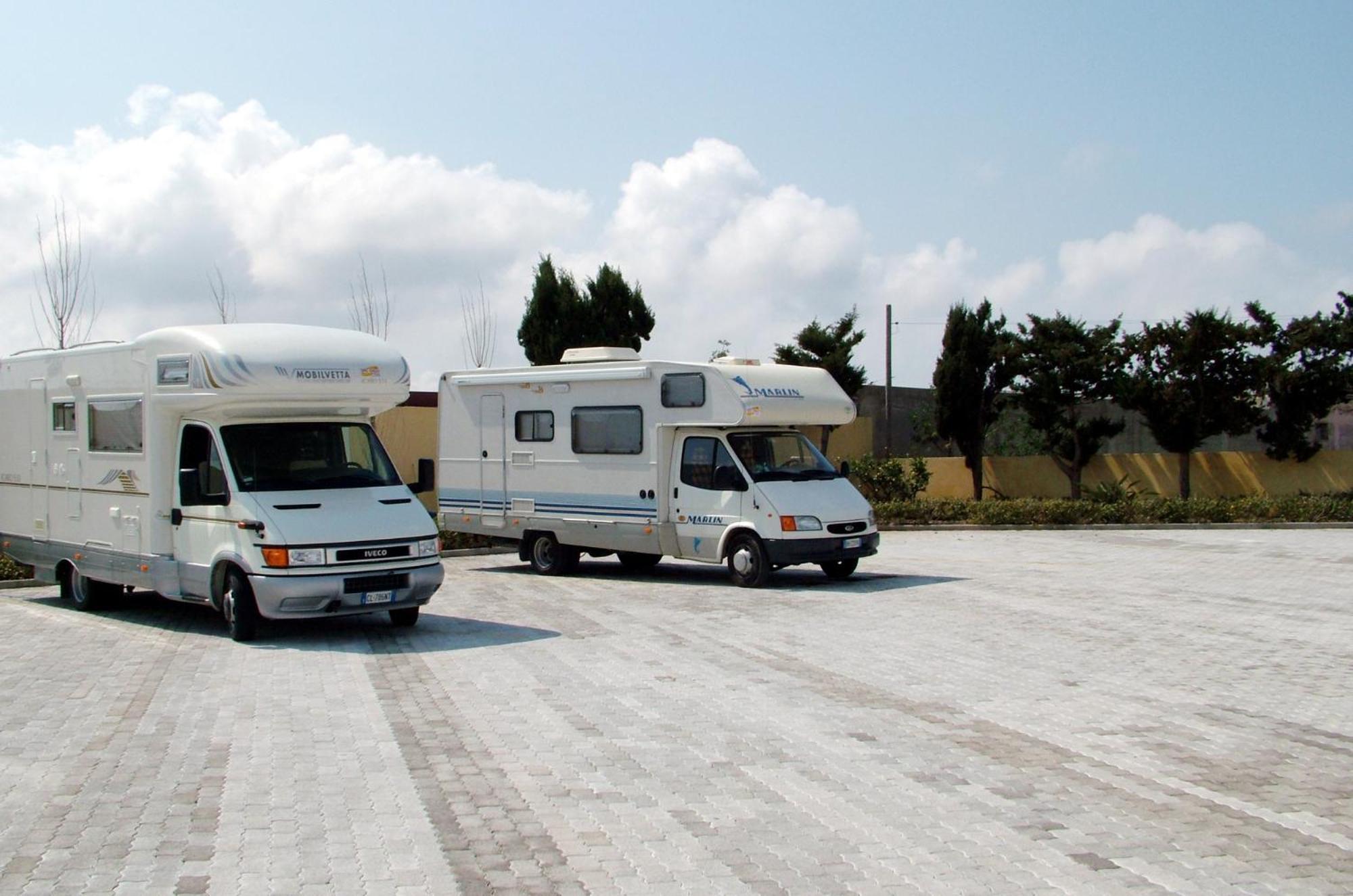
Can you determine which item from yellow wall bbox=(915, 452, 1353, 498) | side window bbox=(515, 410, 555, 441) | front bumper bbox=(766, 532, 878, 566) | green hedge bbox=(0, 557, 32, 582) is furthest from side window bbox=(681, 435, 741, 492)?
yellow wall bbox=(915, 452, 1353, 498)

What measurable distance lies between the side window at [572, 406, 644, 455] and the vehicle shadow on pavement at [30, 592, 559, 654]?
12.7 feet

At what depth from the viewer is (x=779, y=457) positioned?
16641 millimetres

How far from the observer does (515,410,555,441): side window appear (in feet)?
59.4

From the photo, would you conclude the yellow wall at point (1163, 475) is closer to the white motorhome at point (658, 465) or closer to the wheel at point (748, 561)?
the white motorhome at point (658, 465)

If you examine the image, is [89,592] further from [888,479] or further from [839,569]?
[888,479]

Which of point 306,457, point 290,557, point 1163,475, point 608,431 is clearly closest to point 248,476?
point 306,457

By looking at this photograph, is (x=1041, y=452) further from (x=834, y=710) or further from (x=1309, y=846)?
(x=1309, y=846)

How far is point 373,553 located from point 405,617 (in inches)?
47.8

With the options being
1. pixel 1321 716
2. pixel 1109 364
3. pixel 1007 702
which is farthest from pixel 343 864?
pixel 1109 364

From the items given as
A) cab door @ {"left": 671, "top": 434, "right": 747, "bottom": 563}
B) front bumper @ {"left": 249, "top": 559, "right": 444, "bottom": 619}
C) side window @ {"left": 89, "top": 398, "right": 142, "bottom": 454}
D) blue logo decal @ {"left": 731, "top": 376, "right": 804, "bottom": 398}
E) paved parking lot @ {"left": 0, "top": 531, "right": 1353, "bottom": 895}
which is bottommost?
paved parking lot @ {"left": 0, "top": 531, "right": 1353, "bottom": 895}

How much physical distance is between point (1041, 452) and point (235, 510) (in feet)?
76.0

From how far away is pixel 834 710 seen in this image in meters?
9.13

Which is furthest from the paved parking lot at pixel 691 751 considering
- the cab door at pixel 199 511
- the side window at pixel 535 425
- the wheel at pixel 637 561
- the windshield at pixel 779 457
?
the wheel at pixel 637 561

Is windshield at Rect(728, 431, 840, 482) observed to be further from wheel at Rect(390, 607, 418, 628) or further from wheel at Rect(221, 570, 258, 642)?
wheel at Rect(221, 570, 258, 642)
